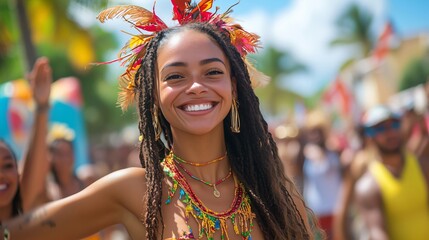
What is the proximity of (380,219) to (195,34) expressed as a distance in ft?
10.8

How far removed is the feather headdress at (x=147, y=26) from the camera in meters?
3.30

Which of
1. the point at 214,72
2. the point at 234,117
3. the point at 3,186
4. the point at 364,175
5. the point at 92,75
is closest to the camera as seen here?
the point at 214,72

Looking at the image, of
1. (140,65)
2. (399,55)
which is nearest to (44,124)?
(140,65)

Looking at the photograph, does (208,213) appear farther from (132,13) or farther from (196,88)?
(132,13)

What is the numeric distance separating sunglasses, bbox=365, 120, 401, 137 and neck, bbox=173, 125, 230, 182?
3.45 m

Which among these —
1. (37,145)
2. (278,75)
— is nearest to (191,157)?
(37,145)

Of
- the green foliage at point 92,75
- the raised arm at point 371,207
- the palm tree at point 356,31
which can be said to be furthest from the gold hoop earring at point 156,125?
the palm tree at point 356,31

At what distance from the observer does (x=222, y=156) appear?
129 inches

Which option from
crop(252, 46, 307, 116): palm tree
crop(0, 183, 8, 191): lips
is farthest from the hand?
crop(252, 46, 307, 116): palm tree

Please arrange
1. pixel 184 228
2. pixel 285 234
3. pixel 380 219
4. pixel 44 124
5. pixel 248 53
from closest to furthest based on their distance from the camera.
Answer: pixel 184 228, pixel 285 234, pixel 248 53, pixel 44 124, pixel 380 219

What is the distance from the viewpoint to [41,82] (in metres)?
4.76

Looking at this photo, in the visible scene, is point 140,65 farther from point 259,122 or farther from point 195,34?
point 259,122

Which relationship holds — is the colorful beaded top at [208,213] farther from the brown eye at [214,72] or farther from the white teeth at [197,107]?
the brown eye at [214,72]

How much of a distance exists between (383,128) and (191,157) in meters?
3.55
